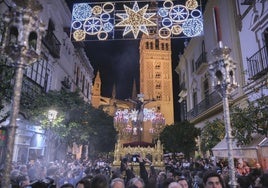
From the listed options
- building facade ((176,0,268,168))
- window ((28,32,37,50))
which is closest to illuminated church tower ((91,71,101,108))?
building facade ((176,0,268,168))

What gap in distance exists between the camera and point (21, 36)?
3539mm

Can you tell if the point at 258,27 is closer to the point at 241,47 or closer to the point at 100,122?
the point at 241,47

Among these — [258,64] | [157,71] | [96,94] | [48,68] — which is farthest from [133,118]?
[96,94]

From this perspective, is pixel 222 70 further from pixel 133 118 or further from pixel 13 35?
pixel 133 118

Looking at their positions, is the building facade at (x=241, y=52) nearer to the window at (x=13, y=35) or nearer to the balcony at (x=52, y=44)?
the window at (x=13, y=35)

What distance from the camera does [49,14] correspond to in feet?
73.8

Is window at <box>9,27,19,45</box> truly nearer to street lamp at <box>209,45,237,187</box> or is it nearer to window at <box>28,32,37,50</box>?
window at <box>28,32,37,50</box>

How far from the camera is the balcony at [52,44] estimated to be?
2094 cm

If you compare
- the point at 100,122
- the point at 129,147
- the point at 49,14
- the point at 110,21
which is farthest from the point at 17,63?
the point at 100,122

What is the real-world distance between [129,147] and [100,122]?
A: 6.50m

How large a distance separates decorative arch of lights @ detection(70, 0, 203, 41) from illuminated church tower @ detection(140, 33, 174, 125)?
192 feet

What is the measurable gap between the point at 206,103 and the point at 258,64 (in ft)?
31.9

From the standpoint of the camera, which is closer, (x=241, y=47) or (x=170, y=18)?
(x=170, y=18)

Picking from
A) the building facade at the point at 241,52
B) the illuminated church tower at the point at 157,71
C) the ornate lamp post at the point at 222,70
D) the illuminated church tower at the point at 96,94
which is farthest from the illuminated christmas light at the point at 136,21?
the illuminated church tower at the point at 96,94
